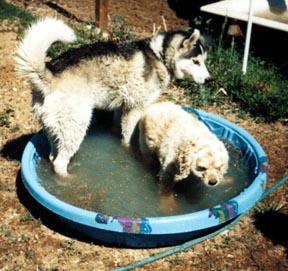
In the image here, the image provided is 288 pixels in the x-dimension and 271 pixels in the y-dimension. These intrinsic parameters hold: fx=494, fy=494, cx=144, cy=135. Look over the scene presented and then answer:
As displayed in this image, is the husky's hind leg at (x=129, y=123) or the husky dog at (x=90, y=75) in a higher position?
the husky dog at (x=90, y=75)

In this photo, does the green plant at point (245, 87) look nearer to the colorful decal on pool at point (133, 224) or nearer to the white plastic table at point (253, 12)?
the white plastic table at point (253, 12)

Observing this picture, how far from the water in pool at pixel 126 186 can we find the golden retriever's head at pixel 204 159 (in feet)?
1.81

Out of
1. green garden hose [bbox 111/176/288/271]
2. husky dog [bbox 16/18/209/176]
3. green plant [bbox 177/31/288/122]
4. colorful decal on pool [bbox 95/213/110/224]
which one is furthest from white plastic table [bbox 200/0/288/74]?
colorful decal on pool [bbox 95/213/110/224]

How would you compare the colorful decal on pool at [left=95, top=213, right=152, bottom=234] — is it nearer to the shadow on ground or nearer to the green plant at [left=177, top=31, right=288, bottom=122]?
the shadow on ground

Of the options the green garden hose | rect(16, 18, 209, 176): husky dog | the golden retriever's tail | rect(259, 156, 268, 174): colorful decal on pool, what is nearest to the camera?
the green garden hose

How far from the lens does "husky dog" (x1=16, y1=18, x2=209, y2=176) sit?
16.3ft

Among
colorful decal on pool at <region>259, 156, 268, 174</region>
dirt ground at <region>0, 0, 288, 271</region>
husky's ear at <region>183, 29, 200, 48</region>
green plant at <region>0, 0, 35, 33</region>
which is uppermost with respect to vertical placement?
husky's ear at <region>183, 29, 200, 48</region>

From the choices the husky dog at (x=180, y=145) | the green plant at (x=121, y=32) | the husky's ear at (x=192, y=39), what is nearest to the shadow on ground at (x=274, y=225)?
the husky dog at (x=180, y=145)

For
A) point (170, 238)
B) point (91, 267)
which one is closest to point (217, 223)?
point (170, 238)

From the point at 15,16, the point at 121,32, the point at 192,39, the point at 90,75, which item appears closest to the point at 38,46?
the point at 90,75

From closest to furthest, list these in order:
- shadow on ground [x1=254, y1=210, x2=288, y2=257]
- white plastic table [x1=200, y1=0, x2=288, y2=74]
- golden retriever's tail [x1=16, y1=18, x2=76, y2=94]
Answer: golden retriever's tail [x1=16, y1=18, x2=76, y2=94] → shadow on ground [x1=254, y1=210, x2=288, y2=257] → white plastic table [x1=200, y1=0, x2=288, y2=74]

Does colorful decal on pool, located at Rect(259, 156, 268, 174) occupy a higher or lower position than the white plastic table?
lower

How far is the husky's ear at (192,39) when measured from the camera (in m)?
5.85

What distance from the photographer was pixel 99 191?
224 inches
